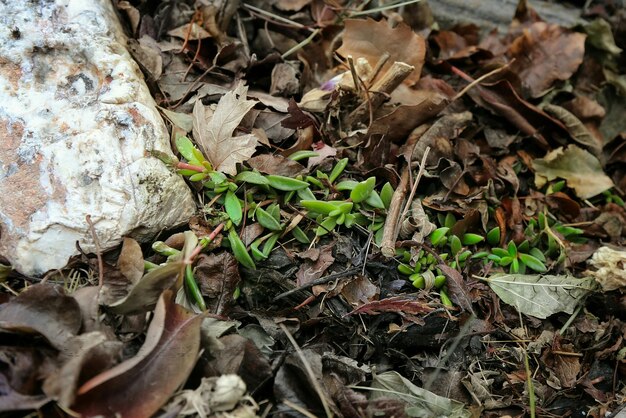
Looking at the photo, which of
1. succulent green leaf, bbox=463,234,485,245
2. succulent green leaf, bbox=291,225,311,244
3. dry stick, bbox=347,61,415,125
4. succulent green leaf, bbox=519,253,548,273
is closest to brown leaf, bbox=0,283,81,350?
succulent green leaf, bbox=291,225,311,244

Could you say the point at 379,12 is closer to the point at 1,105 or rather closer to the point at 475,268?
the point at 475,268

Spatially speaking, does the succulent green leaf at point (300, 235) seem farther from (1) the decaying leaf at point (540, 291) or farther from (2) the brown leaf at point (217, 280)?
(1) the decaying leaf at point (540, 291)

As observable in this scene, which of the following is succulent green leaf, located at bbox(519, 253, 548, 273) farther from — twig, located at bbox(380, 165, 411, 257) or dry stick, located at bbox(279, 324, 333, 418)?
dry stick, located at bbox(279, 324, 333, 418)

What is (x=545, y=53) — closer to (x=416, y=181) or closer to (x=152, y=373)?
(x=416, y=181)

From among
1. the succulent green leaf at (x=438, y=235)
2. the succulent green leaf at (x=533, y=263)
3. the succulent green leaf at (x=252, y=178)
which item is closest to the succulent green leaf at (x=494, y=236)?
the succulent green leaf at (x=533, y=263)

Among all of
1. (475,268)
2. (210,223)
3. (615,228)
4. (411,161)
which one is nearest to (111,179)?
(210,223)

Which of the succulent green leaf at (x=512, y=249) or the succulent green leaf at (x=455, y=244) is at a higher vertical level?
the succulent green leaf at (x=455, y=244)

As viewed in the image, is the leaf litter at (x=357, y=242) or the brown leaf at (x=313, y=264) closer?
the leaf litter at (x=357, y=242)
